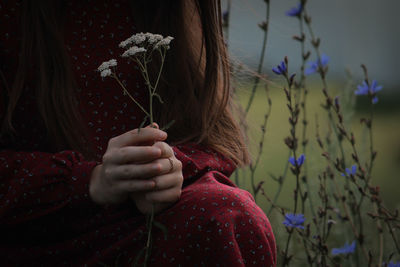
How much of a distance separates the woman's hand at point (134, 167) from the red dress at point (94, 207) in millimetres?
59

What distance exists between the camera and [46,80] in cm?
118

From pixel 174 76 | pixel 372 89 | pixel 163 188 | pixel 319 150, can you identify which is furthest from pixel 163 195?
pixel 319 150

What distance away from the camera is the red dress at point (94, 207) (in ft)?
3.02

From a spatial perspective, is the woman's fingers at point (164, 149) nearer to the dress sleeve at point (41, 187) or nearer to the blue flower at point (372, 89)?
the dress sleeve at point (41, 187)

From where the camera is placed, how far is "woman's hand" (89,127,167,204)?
905mm

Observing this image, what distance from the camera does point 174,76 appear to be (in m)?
1.33

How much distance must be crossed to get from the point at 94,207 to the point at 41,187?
0.35 ft

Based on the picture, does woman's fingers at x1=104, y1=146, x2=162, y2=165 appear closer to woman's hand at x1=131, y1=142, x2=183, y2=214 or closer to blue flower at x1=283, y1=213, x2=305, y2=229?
woman's hand at x1=131, y1=142, x2=183, y2=214

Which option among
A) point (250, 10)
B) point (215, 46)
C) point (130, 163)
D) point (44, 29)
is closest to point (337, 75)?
point (250, 10)

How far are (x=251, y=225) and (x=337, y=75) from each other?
220 cm

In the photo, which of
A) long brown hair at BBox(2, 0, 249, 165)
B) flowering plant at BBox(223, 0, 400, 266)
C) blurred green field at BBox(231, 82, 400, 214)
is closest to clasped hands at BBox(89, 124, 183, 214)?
long brown hair at BBox(2, 0, 249, 165)

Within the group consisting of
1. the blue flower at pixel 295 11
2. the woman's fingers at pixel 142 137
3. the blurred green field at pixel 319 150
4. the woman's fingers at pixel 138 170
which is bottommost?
the blurred green field at pixel 319 150

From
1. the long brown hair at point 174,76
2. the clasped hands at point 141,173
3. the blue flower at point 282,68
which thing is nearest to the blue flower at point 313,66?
the blue flower at point 282,68

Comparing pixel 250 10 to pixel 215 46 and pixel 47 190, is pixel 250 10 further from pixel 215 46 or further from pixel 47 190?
pixel 47 190
